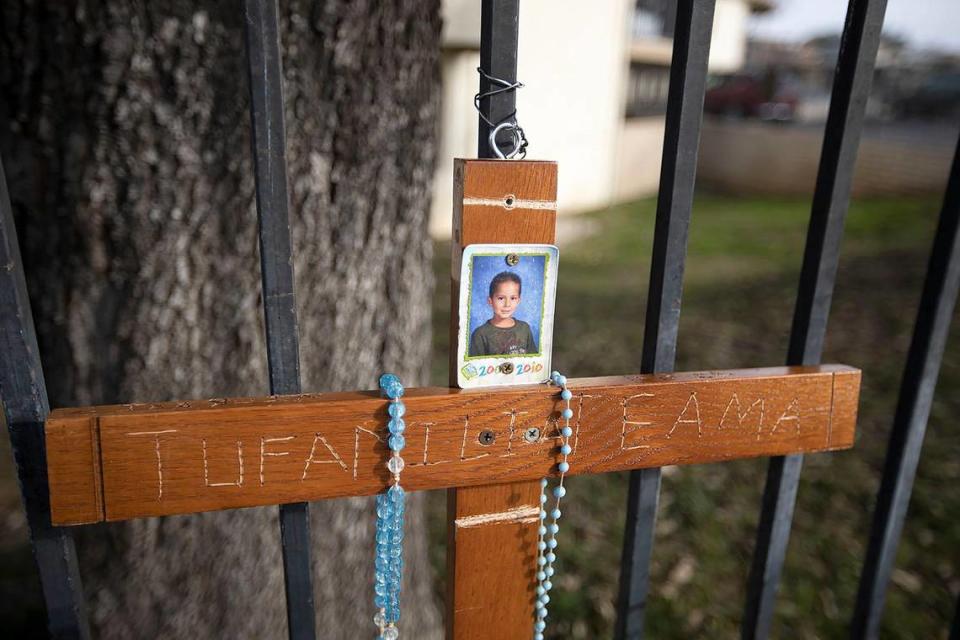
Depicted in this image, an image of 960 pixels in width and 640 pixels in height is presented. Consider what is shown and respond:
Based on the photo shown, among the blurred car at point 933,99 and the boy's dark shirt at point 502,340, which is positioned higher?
the blurred car at point 933,99

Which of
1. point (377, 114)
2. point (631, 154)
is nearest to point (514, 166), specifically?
point (377, 114)

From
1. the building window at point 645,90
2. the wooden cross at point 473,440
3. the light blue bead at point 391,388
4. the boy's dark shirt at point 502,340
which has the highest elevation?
the building window at point 645,90

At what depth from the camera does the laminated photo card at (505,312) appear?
863 millimetres

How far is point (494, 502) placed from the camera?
3.21 ft

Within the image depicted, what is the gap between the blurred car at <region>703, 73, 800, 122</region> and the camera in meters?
17.2

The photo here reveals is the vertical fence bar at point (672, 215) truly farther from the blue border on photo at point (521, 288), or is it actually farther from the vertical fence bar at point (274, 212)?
the vertical fence bar at point (274, 212)

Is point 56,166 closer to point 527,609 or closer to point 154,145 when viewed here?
point 154,145

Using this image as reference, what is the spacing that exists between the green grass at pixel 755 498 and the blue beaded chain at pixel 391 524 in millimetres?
1484

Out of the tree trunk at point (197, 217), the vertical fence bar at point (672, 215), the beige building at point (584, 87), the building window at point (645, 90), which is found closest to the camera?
the vertical fence bar at point (672, 215)

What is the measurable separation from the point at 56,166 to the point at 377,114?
622 millimetres

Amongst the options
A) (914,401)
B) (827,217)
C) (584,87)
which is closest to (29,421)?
(827,217)

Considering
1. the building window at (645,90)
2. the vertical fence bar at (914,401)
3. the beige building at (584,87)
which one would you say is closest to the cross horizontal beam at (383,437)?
the vertical fence bar at (914,401)

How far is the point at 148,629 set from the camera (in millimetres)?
1584

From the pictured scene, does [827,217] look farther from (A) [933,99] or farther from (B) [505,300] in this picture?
(A) [933,99]
